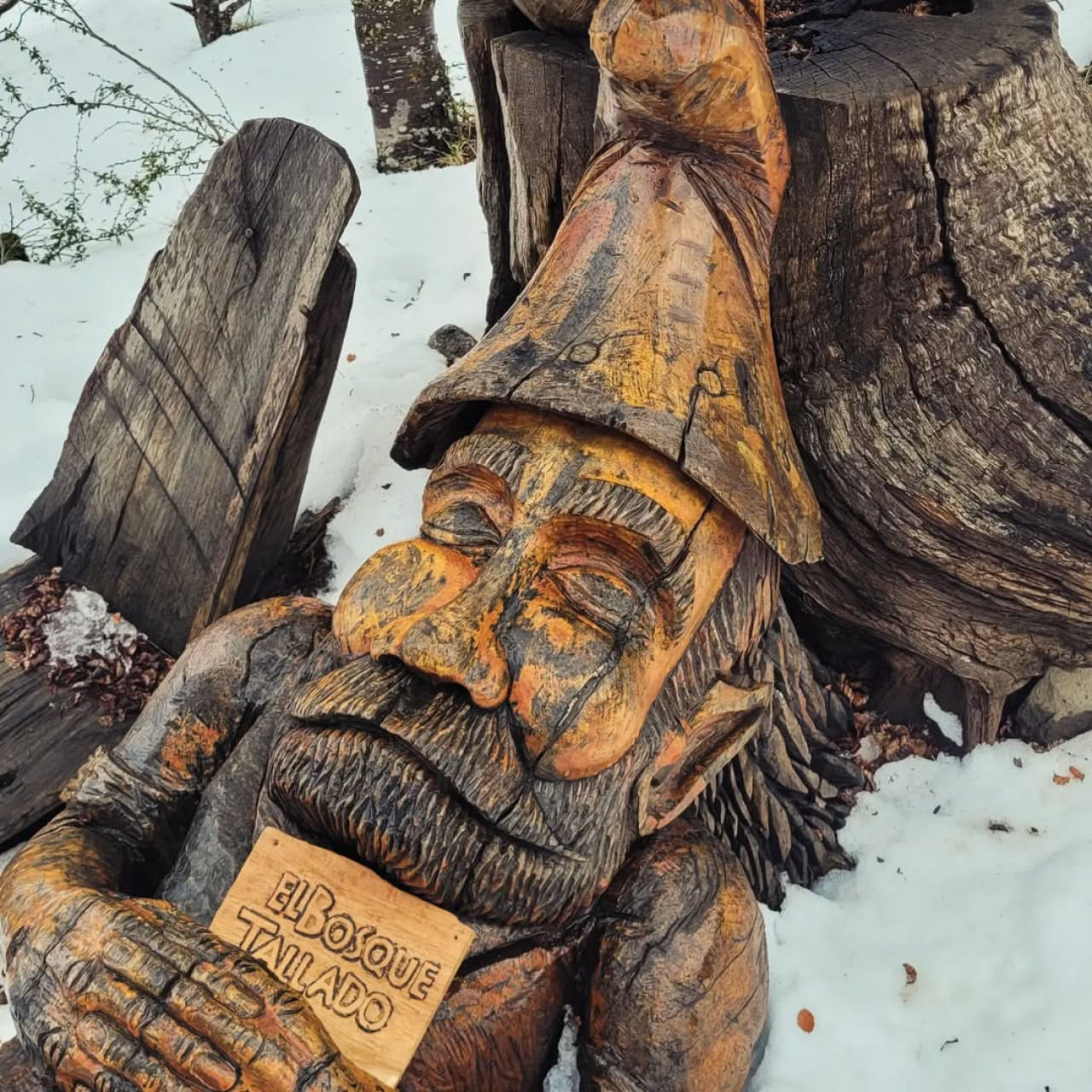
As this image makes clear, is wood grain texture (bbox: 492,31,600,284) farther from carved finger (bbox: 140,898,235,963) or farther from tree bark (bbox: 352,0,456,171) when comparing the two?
tree bark (bbox: 352,0,456,171)

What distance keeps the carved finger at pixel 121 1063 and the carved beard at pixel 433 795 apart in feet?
1.28

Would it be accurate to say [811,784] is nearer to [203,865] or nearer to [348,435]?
[203,865]

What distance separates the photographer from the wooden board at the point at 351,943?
5.52 feet

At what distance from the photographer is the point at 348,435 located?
363 centimetres

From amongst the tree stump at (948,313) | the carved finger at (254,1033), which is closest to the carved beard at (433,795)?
the carved finger at (254,1033)

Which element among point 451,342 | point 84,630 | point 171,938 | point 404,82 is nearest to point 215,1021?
point 171,938

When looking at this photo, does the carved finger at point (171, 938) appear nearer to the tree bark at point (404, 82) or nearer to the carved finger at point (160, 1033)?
the carved finger at point (160, 1033)

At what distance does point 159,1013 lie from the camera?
1.54 m

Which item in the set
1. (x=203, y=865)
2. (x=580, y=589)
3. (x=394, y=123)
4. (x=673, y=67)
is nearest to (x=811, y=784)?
(x=580, y=589)

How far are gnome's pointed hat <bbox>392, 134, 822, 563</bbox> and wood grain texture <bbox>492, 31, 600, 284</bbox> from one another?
45 cm

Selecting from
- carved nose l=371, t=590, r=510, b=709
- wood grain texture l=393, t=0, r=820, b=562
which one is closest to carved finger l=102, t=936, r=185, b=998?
carved nose l=371, t=590, r=510, b=709

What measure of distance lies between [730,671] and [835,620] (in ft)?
2.65

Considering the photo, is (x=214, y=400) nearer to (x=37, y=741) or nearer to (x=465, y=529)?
(x=37, y=741)

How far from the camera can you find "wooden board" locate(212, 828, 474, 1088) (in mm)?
1683
